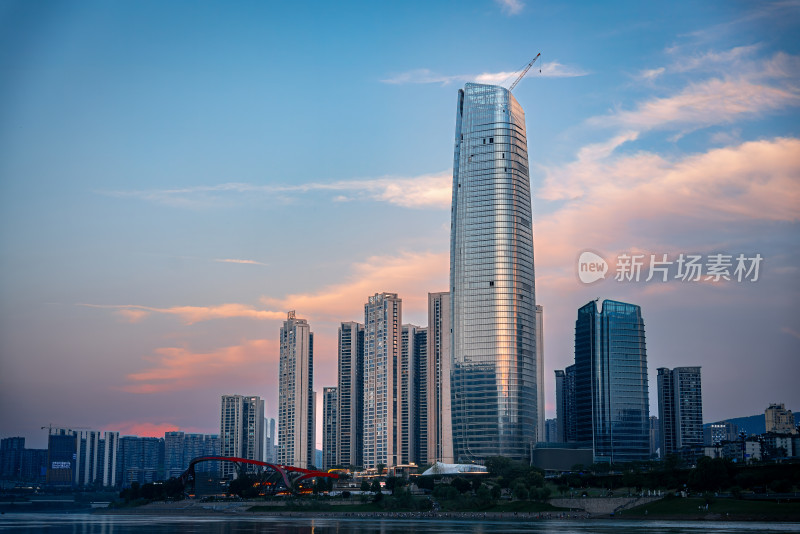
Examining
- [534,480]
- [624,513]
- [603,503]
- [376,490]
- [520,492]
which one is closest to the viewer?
[624,513]

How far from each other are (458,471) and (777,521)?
299 ft

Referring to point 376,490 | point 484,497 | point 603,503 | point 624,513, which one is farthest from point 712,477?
point 376,490

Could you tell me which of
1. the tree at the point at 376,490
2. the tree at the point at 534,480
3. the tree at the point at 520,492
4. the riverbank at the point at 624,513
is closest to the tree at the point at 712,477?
the riverbank at the point at 624,513

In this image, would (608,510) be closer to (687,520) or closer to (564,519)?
(564,519)

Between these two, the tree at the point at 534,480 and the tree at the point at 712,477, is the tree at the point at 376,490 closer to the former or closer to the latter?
the tree at the point at 534,480

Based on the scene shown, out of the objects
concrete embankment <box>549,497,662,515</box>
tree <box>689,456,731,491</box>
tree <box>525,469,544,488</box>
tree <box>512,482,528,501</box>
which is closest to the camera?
tree <box>689,456,731,491</box>

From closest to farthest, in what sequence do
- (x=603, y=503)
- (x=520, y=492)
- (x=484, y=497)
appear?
(x=603, y=503)
(x=520, y=492)
(x=484, y=497)

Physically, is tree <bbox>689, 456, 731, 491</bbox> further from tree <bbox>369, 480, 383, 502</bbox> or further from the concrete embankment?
tree <bbox>369, 480, 383, 502</bbox>

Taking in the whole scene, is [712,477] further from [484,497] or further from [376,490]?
[376,490]

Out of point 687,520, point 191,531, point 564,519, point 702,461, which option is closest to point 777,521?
Result: point 687,520

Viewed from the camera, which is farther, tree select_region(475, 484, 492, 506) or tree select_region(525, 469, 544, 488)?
tree select_region(525, 469, 544, 488)

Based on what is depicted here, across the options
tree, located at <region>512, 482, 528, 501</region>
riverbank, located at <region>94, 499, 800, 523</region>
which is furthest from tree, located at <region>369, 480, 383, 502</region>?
tree, located at <region>512, 482, 528, 501</region>

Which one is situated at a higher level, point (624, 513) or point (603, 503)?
point (603, 503)

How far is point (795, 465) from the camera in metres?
135
